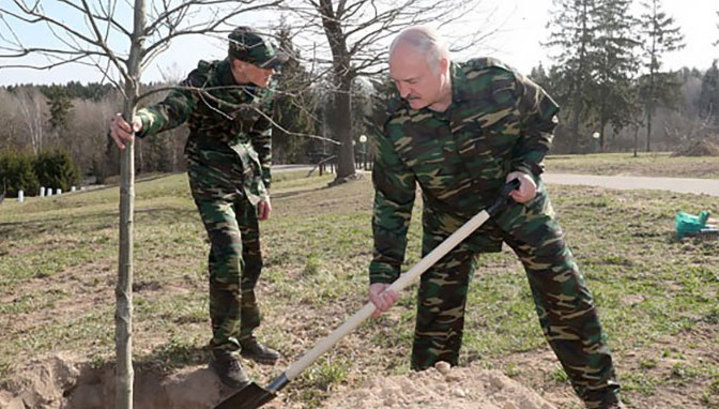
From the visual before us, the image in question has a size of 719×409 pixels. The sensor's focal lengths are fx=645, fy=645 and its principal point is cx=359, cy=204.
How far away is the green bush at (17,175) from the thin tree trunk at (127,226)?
4032cm

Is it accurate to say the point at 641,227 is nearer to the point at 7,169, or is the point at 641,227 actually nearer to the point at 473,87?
the point at 473,87

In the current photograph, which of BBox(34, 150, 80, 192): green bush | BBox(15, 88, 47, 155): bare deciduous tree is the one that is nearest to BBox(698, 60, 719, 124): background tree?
BBox(34, 150, 80, 192): green bush

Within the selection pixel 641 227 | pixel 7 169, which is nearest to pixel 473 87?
pixel 641 227

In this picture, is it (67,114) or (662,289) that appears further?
(67,114)

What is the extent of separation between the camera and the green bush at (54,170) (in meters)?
40.3

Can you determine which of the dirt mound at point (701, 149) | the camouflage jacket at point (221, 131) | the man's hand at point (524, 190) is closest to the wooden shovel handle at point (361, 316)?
the man's hand at point (524, 190)

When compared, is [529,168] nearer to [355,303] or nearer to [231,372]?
[231,372]

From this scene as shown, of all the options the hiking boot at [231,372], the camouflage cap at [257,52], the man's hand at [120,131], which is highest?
the camouflage cap at [257,52]

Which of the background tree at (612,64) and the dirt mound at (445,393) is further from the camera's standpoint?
the background tree at (612,64)

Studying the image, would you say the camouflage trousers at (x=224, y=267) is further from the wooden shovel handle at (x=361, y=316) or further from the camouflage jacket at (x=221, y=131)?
the wooden shovel handle at (x=361, y=316)

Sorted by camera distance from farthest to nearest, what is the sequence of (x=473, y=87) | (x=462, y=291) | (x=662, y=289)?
(x=662, y=289), (x=462, y=291), (x=473, y=87)

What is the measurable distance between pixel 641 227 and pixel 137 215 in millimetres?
10134

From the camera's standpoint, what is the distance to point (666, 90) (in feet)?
148

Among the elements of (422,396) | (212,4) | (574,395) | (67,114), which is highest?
(67,114)
